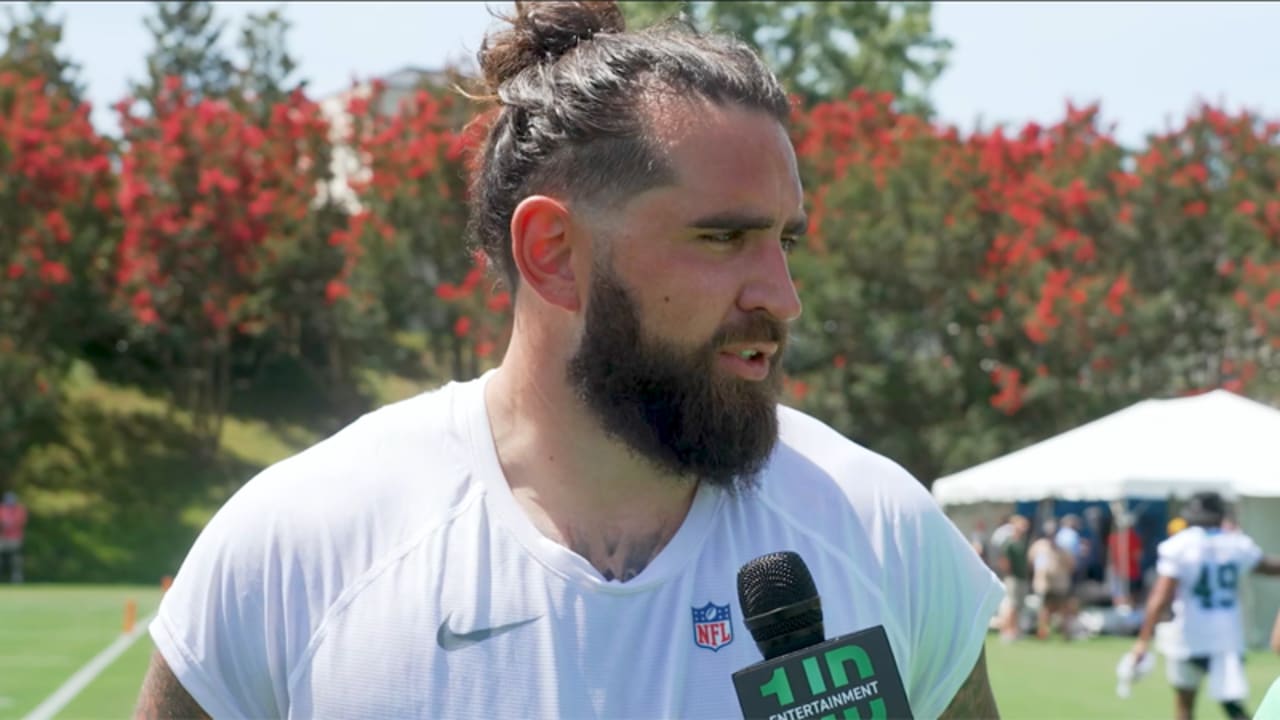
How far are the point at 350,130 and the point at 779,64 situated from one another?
1329 centimetres

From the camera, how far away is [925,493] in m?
2.97

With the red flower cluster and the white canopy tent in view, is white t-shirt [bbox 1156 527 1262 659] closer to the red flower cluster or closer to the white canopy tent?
the white canopy tent

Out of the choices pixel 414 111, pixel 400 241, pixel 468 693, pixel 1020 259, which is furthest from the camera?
pixel 414 111

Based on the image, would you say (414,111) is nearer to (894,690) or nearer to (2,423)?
(2,423)

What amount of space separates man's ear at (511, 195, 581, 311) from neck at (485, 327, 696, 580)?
102 millimetres

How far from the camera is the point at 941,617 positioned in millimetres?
2947

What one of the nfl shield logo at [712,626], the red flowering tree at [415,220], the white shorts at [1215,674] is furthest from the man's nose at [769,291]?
the red flowering tree at [415,220]

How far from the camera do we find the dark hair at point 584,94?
9.34ft

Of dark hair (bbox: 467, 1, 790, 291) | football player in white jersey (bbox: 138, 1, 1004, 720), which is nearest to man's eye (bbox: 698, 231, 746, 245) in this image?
football player in white jersey (bbox: 138, 1, 1004, 720)

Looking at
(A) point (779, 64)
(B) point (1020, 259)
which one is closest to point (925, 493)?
(B) point (1020, 259)

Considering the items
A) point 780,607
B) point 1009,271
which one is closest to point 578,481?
point 780,607

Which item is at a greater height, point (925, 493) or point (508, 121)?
point (508, 121)

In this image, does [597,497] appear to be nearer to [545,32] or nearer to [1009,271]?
[545,32]

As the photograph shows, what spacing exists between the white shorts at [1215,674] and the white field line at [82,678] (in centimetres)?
775
